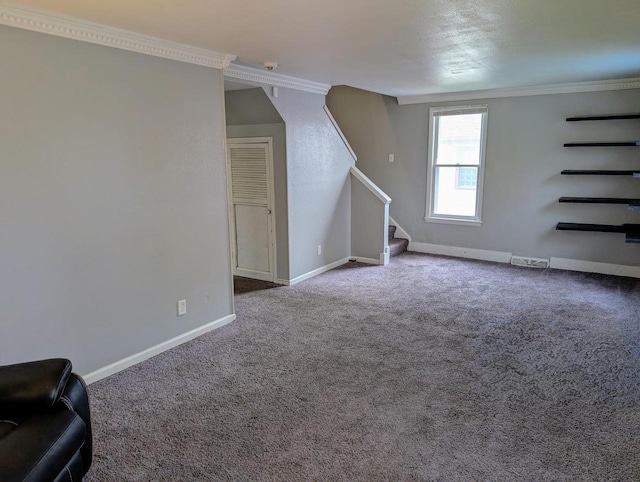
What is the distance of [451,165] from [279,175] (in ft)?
9.05

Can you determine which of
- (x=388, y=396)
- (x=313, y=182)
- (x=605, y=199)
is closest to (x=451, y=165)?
(x=605, y=199)

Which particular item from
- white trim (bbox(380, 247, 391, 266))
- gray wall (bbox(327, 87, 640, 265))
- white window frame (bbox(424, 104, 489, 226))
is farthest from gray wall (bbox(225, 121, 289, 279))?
white window frame (bbox(424, 104, 489, 226))

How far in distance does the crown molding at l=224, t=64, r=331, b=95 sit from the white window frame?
191 cm

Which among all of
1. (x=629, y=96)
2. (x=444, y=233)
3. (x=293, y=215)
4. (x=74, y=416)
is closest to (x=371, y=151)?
(x=444, y=233)

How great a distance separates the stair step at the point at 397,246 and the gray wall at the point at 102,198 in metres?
3.19

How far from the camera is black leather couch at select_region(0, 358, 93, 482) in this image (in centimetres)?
152

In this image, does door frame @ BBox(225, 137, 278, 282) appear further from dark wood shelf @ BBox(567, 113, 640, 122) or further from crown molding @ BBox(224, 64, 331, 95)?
dark wood shelf @ BBox(567, 113, 640, 122)

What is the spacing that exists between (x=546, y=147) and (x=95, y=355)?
548cm

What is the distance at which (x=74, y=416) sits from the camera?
1.79 meters

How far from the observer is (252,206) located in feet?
16.9

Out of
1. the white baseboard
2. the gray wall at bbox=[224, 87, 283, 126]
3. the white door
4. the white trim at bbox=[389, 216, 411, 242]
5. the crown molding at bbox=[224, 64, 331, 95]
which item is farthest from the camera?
the white trim at bbox=[389, 216, 411, 242]

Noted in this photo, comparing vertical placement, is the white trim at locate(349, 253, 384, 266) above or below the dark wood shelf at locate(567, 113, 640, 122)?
below

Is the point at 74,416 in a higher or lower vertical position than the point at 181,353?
higher

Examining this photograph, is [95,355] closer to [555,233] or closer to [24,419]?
[24,419]
